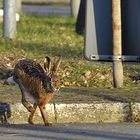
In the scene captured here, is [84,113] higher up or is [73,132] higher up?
[84,113]

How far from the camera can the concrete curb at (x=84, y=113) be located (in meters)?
8.68

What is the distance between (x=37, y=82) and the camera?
802 cm

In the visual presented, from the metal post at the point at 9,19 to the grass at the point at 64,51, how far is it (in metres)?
0.20

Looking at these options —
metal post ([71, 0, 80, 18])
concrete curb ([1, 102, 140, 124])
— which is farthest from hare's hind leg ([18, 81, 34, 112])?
metal post ([71, 0, 80, 18])

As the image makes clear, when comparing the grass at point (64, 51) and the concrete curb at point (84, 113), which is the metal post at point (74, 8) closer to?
the grass at point (64, 51)

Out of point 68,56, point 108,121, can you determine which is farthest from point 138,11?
point 68,56

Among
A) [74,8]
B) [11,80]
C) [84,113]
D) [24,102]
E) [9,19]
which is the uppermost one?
[74,8]

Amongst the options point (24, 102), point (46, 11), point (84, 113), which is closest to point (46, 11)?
point (46, 11)

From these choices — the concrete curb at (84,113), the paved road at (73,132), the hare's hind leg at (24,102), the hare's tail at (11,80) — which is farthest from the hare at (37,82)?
the hare's tail at (11,80)

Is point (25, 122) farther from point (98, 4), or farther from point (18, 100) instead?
point (98, 4)

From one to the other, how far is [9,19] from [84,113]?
6229 millimetres

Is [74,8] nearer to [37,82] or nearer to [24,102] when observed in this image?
[24,102]

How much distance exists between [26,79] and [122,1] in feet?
5.91

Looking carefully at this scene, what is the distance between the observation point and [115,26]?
9148 millimetres
